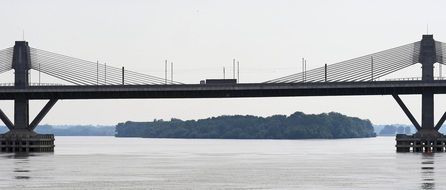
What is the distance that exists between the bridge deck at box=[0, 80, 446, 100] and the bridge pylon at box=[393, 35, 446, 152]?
132 centimetres

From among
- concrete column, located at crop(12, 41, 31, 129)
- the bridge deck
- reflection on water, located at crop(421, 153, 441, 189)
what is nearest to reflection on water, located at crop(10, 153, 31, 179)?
reflection on water, located at crop(421, 153, 441, 189)

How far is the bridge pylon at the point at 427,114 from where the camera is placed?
449 ft

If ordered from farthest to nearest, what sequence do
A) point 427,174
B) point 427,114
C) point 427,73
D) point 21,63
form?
point 21,63
point 427,114
point 427,73
point 427,174

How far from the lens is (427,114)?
138875 mm

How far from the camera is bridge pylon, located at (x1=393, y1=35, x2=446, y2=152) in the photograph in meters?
137

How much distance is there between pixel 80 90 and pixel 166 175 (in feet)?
182

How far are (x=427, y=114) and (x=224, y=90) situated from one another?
24.0 meters

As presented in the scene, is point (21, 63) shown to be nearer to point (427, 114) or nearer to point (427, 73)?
point (427, 73)

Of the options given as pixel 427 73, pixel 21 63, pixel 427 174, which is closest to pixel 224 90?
pixel 427 73

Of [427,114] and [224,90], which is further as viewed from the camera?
[224,90]

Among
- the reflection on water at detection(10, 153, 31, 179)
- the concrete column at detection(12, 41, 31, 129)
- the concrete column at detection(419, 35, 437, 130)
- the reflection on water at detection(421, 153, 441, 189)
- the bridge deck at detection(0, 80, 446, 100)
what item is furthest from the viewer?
the concrete column at detection(12, 41, 31, 129)

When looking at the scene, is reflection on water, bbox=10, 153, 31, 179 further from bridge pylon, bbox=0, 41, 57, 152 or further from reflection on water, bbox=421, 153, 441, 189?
bridge pylon, bbox=0, 41, 57, 152

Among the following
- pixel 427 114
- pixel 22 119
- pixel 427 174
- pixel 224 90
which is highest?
pixel 224 90

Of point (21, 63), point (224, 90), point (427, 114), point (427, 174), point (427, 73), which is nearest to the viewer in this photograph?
point (427, 174)
